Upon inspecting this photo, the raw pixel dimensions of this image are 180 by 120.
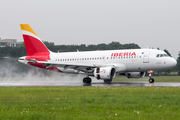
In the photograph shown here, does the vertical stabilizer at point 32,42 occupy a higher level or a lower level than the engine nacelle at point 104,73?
higher

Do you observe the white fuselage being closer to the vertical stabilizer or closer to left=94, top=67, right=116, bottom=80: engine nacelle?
left=94, top=67, right=116, bottom=80: engine nacelle

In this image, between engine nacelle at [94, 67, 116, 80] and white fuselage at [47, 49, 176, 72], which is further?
white fuselage at [47, 49, 176, 72]

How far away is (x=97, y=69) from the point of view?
110 ft

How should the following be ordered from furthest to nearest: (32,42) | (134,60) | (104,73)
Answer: (32,42)
(134,60)
(104,73)

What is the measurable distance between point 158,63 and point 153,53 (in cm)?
121

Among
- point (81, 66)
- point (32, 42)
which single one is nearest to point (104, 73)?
point (81, 66)

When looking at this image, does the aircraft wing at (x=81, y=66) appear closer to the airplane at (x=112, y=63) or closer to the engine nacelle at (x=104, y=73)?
the airplane at (x=112, y=63)

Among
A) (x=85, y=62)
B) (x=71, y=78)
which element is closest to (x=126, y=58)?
(x=85, y=62)

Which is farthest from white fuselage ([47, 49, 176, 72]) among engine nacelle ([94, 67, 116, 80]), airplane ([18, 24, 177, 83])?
engine nacelle ([94, 67, 116, 80])

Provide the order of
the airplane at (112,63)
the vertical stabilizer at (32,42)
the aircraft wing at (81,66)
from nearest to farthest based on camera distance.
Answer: the airplane at (112,63) → the aircraft wing at (81,66) → the vertical stabilizer at (32,42)

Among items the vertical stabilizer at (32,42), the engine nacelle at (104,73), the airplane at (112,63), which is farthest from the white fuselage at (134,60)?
the vertical stabilizer at (32,42)

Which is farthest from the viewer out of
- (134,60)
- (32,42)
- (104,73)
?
(32,42)

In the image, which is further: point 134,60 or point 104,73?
point 134,60

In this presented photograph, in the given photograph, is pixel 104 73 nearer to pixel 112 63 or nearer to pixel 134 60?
pixel 112 63
